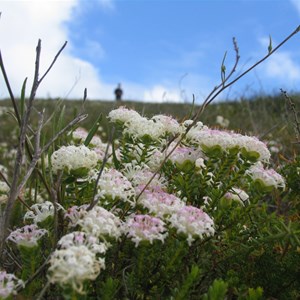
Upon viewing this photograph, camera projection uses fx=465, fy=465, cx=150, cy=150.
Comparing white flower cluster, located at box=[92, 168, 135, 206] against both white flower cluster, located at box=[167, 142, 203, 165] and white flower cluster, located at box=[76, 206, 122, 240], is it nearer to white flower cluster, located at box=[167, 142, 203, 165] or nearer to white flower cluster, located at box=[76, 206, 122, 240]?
white flower cluster, located at box=[76, 206, 122, 240]

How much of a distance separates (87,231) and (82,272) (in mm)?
210

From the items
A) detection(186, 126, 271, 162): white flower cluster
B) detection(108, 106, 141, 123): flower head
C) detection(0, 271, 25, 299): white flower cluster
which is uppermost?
detection(108, 106, 141, 123): flower head

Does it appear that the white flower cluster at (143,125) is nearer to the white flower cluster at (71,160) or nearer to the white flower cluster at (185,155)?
the white flower cluster at (185,155)

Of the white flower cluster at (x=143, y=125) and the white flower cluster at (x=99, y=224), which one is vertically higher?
the white flower cluster at (x=143, y=125)

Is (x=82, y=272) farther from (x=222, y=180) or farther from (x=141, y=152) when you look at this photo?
(x=141, y=152)

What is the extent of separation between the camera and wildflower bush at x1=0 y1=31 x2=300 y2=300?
1497mm

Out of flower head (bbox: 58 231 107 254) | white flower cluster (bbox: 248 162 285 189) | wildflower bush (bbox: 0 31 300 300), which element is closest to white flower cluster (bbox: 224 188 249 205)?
wildflower bush (bbox: 0 31 300 300)

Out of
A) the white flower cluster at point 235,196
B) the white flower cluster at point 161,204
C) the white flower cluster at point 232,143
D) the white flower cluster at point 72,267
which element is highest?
the white flower cluster at point 232,143

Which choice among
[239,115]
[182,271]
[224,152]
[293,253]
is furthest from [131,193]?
[239,115]

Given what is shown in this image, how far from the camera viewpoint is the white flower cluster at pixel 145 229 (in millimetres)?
1488

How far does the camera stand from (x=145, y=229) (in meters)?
1.51

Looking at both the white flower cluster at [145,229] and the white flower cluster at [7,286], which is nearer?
the white flower cluster at [7,286]

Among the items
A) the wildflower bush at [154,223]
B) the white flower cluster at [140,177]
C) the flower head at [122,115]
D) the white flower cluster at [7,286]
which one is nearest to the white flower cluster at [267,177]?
the wildflower bush at [154,223]

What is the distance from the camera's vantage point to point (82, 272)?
47.8 inches
